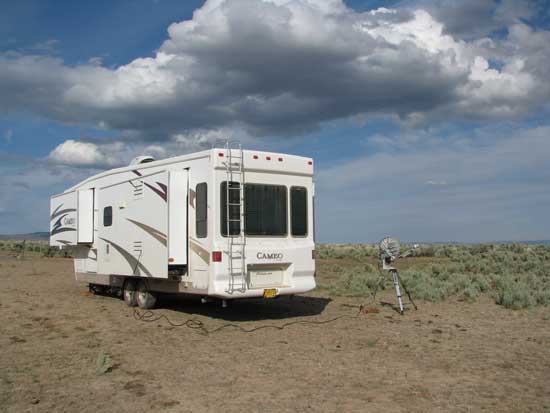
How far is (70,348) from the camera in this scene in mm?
8109

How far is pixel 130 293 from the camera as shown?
42.2 ft

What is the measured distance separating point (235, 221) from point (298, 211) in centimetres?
148

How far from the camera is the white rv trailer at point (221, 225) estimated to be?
32.9 ft

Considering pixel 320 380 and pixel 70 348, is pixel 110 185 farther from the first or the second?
pixel 320 380

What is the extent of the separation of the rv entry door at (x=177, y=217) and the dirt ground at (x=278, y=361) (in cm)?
125

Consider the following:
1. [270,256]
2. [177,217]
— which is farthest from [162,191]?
[270,256]

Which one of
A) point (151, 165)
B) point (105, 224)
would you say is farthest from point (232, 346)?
point (105, 224)

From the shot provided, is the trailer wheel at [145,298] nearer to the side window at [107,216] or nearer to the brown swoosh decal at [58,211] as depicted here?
the side window at [107,216]

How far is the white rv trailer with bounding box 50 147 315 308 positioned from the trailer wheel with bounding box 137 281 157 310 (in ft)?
0.07

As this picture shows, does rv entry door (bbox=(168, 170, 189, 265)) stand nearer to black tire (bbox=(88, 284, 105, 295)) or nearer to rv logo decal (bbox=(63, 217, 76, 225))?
rv logo decal (bbox=(63, 217, 76, 225))

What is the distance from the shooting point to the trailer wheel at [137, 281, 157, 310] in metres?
12.1

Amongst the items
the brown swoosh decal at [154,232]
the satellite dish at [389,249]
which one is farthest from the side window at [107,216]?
the satellite dish at [389,249]

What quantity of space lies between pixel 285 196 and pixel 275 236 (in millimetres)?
777

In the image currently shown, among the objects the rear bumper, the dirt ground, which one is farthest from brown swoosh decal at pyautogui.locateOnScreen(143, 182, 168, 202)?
the dirt ground
